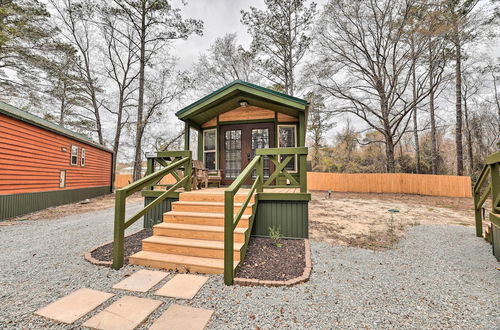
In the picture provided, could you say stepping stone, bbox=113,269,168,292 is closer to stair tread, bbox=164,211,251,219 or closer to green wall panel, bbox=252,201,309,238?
stair tread, bbox=164,211,251,219

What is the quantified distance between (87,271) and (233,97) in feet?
16.6

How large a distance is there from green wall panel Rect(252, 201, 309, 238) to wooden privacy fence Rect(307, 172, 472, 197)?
40.0ft

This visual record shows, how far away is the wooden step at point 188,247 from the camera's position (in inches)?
113

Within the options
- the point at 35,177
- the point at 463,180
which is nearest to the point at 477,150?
the point at 463,180

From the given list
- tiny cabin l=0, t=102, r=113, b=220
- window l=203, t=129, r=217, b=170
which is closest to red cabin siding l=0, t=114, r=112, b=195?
tiny cabin l=0, t=102, r=113, b=220

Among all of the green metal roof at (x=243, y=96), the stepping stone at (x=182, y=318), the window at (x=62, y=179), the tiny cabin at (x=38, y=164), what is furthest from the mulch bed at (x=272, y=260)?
the window at (x=62, y=179)

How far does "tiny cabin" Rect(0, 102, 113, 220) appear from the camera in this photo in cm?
645

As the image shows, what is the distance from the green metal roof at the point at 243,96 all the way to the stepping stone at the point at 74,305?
4.72m

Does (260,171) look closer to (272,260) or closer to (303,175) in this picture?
(303,175)

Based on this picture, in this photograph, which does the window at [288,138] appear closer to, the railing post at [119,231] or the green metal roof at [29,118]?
the railing post at [119,231]

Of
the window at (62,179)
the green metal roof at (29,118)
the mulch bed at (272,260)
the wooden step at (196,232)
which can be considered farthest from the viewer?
the window at (62,179)

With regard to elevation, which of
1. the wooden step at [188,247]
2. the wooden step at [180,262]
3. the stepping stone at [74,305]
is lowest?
the stepping stone at [74,305]

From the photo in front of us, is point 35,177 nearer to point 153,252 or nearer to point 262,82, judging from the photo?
point 153,252

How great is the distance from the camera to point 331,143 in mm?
20109
